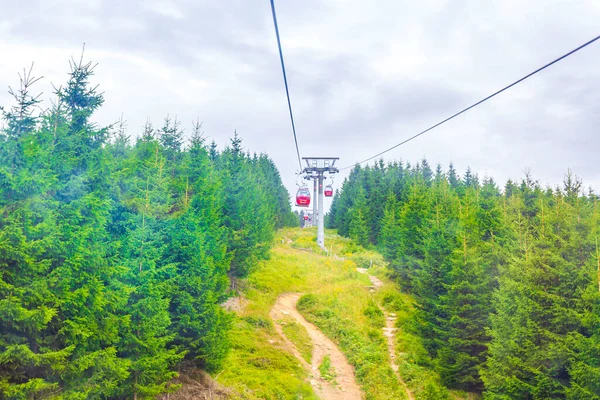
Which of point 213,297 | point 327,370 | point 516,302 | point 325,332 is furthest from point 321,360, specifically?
point 516,302

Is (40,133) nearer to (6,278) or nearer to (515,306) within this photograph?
(6,278)

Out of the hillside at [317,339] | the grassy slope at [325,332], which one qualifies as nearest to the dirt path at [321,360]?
the hillside at [317,339]

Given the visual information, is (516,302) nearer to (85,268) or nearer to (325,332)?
(325,332)

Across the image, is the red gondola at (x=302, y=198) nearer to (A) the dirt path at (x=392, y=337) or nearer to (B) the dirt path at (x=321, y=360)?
(A) the dirt path at (x=392, y=337)

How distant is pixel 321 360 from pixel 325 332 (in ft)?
13.3

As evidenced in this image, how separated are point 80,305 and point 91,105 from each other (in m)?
6.27

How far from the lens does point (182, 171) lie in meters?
23.2

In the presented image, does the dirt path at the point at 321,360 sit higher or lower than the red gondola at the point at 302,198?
lower

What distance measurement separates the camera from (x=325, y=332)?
92.1 ft

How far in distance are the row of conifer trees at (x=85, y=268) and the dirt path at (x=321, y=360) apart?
5835mm

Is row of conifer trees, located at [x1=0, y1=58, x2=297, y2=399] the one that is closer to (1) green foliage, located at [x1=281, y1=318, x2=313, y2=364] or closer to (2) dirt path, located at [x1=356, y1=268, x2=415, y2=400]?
(1) green foliage, located at [x1=281, y1=318, x2=313, y2=364]

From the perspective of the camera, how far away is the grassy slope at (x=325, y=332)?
20141 millimetres

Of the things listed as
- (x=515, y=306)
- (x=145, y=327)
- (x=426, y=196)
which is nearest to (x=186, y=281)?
(x=145, y=327)

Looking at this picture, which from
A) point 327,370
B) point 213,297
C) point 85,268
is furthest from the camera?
point 327,370
